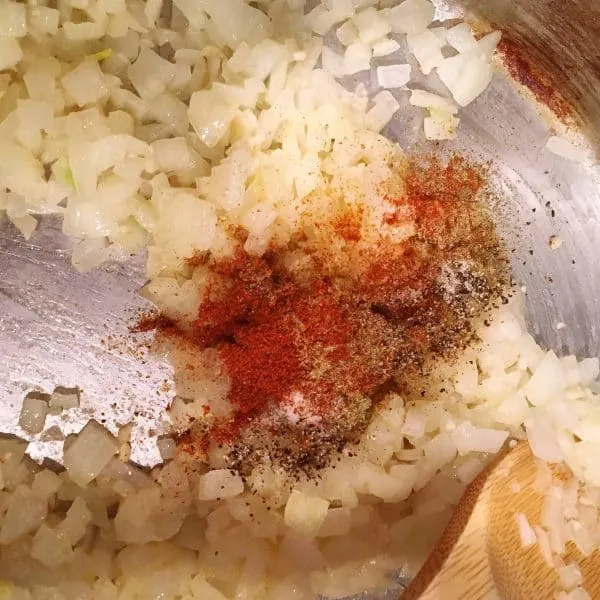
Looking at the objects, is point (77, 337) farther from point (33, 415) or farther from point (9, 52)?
point (9, 52)

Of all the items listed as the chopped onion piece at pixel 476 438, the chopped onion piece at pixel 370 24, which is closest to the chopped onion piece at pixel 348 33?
the chopped onion piece at pixel 370 24

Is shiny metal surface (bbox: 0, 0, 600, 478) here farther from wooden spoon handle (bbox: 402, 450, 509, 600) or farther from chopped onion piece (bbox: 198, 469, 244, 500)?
wooden spoon handle (bbox: 402, 450, 509, 600)

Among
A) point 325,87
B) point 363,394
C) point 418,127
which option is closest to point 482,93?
point 418,127

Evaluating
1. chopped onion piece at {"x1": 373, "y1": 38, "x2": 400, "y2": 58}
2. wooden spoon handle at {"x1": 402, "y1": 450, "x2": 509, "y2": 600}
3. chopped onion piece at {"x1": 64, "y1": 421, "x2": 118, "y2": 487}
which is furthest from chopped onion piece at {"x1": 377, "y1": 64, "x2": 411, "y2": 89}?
chopped onion piece at {"x1": 64, "y1": 421, "x2": 118, "y2": 487}

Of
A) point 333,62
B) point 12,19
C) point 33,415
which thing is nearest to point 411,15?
point 333,62

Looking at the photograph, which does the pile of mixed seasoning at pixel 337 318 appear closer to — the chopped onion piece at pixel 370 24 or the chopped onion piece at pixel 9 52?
the chopped onion piece at pixel 370 24

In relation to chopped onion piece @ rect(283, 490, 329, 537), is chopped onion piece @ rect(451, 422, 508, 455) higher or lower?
higher

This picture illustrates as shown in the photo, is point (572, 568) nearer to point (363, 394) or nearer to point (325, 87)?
point (363, 394)
